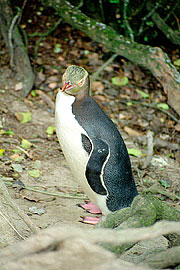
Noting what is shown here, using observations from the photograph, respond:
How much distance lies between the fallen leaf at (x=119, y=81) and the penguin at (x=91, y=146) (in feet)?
9.91

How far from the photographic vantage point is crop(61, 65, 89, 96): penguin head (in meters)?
3.16

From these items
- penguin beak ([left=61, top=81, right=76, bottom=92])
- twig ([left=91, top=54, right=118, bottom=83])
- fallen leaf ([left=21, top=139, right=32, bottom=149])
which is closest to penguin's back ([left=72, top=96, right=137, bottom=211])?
penguin beak ([left=61, top=81, right=76, bottom=92])

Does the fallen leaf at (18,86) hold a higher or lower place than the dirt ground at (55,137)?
lower

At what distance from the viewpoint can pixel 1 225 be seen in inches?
91.7

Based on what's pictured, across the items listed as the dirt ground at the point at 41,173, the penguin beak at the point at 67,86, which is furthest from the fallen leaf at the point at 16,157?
the penguin beak at the point at 67,86

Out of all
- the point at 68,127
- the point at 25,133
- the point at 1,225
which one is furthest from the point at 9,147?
the point at 1,225

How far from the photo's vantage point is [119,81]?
20.5 feet

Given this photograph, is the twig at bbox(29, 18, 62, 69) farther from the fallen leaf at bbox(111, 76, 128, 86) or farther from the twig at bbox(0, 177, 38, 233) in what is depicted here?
the twig at bbox(0, 177, 38, 233)

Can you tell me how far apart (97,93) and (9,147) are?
203 cm

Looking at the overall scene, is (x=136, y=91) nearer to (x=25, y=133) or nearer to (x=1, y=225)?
(x=25, y=133)

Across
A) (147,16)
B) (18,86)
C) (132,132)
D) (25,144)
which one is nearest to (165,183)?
(132,132)

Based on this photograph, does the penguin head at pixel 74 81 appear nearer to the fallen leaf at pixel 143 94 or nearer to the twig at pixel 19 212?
the twig at pixel 19 212

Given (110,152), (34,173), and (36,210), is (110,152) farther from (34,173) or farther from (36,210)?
A: (34,173)

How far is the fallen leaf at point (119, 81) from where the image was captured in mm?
6211
